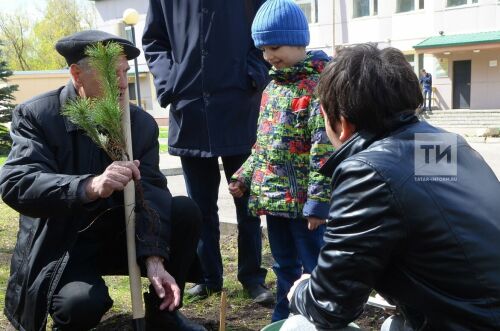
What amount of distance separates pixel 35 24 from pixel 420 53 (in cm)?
3337

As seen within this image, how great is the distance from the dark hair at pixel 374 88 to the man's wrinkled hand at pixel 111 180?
88 centimetres

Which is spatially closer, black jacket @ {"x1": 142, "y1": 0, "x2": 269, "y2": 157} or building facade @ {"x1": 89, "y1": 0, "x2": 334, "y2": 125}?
black jacket @ {"x1": 142, "y1": 0, "x2": 269, "y2": 157}

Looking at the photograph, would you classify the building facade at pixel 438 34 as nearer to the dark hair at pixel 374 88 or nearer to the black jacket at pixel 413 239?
the dark hair at pixel 374 88

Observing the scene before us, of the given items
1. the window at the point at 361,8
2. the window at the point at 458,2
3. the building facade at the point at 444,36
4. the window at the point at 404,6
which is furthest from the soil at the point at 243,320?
the window at the point at 361,8

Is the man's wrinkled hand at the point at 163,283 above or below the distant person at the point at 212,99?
below

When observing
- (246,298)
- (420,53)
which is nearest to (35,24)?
(420,53)

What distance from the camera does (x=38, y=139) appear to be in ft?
8.32

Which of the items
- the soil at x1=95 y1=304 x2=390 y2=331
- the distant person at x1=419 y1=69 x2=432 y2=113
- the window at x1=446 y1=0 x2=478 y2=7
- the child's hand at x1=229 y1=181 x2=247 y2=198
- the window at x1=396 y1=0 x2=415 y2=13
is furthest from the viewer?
the window at x1=396 y1=0 x2=415 y2=13

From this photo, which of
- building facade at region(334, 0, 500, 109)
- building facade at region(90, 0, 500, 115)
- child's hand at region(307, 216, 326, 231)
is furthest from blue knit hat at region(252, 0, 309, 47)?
building facade at region(334, 0, 500, 109)

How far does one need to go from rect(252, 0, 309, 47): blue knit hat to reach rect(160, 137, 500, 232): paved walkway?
2.35 metres

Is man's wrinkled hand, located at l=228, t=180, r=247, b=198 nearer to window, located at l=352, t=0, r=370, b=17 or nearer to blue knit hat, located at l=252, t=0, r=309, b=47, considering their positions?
blue knit hat, located at l=252, t=0, r=309, b=47

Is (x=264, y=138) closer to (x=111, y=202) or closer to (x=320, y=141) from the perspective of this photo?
(x=320, y=141)

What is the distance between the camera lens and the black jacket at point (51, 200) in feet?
7.74

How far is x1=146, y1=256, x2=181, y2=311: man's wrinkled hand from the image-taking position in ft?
8.03
